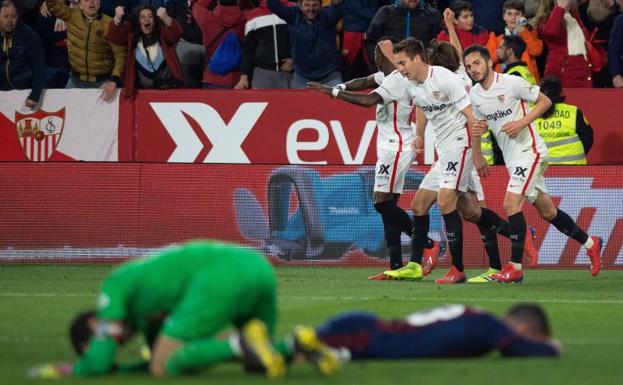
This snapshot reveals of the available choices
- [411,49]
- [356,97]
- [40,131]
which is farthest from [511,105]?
[40,131]

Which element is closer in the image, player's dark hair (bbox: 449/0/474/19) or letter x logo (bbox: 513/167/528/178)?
letter x logo (bbox: 513/167/528/178)

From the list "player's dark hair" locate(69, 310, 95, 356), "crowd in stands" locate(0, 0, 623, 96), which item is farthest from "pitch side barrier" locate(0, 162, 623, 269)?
"player's dark hair" locate(69, 310, 95, 356)

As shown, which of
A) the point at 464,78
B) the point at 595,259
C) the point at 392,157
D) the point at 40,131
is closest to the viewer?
the point at 595,259

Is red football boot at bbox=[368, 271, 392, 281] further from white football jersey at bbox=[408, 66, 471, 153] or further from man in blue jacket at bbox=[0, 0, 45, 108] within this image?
man in blue jacket at bbox=[0, 0, 45, 108]

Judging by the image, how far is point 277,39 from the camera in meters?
18.3

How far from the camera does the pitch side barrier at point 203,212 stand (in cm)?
1650

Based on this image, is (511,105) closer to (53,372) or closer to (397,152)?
(397,152)

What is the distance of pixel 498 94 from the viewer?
13.9 m

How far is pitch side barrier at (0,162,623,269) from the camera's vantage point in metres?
16.5

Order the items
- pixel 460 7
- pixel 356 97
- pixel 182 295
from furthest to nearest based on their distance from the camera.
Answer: pixel 460 7 < pixel 356 97 < pixel 182 295

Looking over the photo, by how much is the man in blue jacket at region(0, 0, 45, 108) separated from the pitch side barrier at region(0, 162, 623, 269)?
179 cm

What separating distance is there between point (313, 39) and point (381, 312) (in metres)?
7.45

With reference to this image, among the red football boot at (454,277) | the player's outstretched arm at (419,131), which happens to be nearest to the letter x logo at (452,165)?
the player's outstretched arm at (419,131)

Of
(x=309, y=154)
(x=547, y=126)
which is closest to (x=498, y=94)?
(x=547, y=126)
